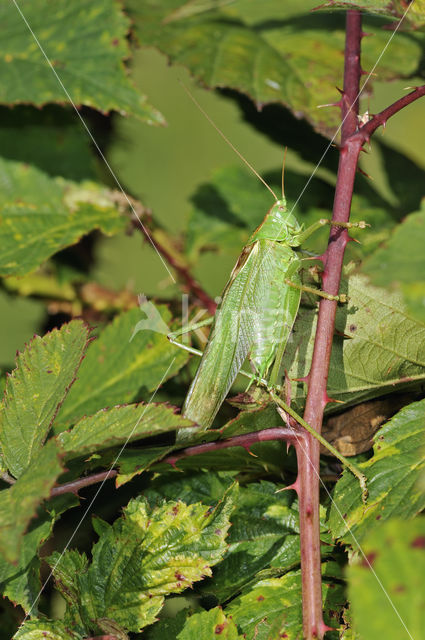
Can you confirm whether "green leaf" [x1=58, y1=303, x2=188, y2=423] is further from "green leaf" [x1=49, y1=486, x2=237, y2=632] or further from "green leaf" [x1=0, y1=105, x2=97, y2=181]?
"green leaf" [x1=0, y1=105, x2=97, y2=181]

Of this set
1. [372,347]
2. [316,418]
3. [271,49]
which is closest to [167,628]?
[316,418]

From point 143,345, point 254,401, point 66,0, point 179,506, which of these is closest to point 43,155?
point 66,0

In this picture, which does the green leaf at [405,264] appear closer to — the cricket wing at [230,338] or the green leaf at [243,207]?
the cricket wing at [230,338]

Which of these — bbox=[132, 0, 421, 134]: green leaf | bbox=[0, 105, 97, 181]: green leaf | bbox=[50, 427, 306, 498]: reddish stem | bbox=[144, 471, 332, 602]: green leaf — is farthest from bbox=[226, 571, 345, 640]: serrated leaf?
bbox=[0, 105, 97, 181]: green leaf

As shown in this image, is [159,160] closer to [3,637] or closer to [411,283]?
[3,637]

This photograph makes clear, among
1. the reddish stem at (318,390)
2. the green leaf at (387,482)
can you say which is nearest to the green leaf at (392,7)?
the reddish stem at (318,390)
